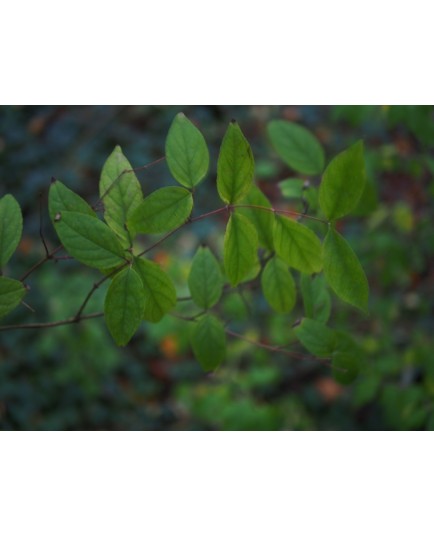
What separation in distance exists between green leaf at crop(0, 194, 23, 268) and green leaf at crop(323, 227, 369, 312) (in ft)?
1.40

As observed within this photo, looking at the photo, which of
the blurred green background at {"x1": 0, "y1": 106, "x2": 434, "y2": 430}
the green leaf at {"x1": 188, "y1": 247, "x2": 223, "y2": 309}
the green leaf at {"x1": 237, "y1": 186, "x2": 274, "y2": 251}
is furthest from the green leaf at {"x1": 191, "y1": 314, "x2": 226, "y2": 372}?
the blurred green background at {"x1": 0, "y1": 106, "x2": 434, "y2": 430}

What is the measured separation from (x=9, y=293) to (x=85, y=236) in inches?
5.4

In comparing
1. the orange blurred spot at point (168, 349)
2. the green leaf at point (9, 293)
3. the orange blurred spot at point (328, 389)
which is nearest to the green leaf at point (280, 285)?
the green leaf at point (9, 293)

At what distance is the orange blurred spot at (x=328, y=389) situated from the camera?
284 centimetres

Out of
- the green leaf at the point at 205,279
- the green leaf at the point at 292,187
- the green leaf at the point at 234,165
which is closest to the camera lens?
the green leaf at the point at 234,165

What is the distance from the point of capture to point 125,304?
767 mm

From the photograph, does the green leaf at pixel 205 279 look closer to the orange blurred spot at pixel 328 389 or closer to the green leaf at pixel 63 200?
the green leaf at pixel 63 200

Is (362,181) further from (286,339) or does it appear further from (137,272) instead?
(286,339)

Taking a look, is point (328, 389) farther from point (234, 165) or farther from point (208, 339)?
point (234, 165)

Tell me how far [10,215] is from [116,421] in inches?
78.0

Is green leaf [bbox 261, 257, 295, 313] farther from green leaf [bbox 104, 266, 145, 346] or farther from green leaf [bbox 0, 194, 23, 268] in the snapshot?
green leaf [bbox 0, 194, 23, 268]

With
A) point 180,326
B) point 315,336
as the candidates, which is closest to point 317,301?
point 315,336

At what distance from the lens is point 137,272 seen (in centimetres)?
81

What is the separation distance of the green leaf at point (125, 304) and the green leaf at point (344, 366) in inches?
15.7
